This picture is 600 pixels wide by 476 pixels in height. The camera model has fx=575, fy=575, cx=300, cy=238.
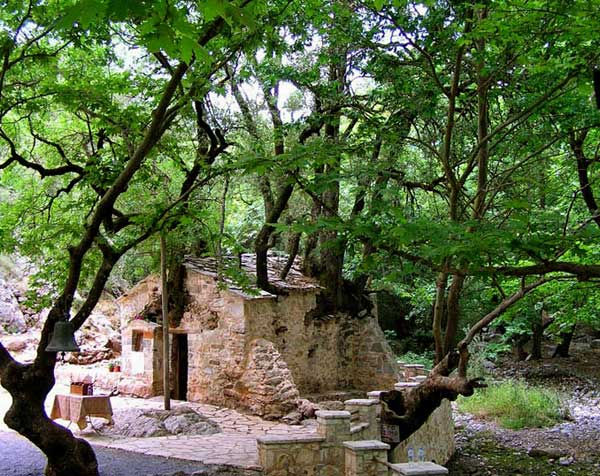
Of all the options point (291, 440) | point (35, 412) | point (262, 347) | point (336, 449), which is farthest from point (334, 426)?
point (262, 347)

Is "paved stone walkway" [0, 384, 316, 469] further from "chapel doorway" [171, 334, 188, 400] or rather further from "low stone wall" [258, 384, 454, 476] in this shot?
"chapel doorway" [171, 334, 188, 400]

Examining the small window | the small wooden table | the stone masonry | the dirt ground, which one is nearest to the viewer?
the small wooden table

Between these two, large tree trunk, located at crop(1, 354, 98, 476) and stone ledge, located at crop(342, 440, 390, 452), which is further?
stone ledge, located at crop(342, 440, 390, 452)

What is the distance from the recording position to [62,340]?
5.69 m

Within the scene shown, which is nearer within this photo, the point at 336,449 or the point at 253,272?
the point at 336,449

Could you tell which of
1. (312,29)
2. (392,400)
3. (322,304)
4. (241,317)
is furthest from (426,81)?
(322,304)

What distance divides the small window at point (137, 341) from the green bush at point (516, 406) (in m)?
7.98

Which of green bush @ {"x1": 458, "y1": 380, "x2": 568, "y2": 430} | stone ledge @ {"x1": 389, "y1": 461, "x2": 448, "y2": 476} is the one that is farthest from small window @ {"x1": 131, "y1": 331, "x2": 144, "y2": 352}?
stone ledge @ {"x1": 389, "y1": 461, "x2": 448, "y2": 476}

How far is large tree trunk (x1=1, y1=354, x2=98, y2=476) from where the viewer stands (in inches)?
245

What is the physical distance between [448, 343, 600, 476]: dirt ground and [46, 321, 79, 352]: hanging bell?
7147 millimetres

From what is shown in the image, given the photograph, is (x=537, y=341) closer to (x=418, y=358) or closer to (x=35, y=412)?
(x=418, y=358)

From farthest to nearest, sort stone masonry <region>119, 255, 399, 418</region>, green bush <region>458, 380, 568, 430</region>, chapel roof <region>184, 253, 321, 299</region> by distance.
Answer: green bush <region>458, 380, 568, 430</region> → chapel roof <region>184, 253, 321, 299</region> → stone masonry <region>119, 255, 399, 418</region>

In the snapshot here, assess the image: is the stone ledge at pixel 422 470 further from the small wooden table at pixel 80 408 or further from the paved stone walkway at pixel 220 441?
the small wooden table at pixel 80 408

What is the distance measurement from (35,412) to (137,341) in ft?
25.1
